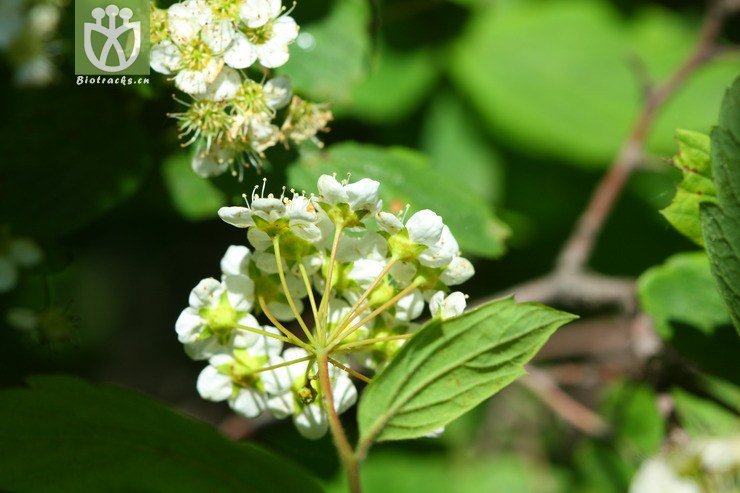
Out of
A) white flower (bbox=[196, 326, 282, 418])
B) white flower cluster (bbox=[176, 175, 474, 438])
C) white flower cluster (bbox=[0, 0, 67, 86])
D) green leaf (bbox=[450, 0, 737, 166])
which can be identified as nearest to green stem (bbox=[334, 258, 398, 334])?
white flower cluster (bbox=[176, 175, 474, 438])

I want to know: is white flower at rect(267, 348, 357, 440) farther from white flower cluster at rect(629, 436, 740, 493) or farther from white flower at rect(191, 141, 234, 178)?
white flower cluster at rect(629, 436, 740, 493)

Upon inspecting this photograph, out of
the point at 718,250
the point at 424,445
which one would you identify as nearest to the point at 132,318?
the point at 424,445

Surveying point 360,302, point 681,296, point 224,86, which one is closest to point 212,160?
point 224,86

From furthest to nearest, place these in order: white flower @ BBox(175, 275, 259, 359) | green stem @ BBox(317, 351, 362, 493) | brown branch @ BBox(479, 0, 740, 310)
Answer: brown branch @ BBox(479, 0, 740, 310), white flower @ BBox(175, 275, 259, 359), green stem @ BBox(317, 351, 362, 493)

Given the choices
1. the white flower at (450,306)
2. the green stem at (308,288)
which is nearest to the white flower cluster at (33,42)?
the green stem at (308,288)

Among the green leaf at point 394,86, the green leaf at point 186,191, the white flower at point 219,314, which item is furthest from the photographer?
the green leaf at point 394,86

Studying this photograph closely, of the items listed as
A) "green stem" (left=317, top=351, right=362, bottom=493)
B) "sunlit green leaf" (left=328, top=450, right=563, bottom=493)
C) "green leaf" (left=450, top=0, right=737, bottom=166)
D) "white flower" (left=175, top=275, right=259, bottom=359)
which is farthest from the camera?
"green leaf" (left=450, top=0, right=737, bottom=166)

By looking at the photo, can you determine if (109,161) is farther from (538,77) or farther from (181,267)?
(538,77)

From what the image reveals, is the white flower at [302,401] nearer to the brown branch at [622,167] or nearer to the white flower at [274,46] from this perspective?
the white flower at [274,46]
